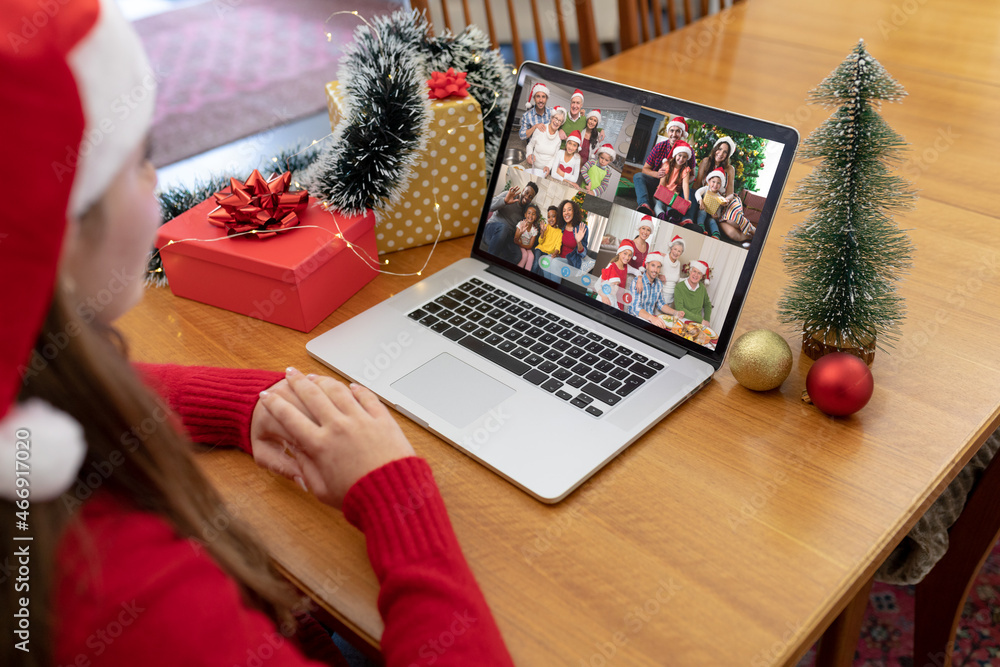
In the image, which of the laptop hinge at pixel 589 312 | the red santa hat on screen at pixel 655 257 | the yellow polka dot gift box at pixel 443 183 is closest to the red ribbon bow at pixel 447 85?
the yellow polka dot gift box at pixel 443 183

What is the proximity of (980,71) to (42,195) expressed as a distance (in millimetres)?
1589

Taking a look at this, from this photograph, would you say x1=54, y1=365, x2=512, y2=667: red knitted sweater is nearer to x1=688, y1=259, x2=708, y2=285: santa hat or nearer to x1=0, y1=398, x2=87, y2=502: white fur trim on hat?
x1=0, y1=398, x2=87, y2=502: white fur trim on hat

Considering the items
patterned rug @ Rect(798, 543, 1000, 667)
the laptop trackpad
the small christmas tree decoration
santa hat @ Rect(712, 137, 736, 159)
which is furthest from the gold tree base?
patterned rug @ Rect(798, 543, 1000, 667)

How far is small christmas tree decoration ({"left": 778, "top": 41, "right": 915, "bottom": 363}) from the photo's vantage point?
0.72m

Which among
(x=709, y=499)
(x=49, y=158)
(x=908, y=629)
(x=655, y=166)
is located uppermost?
(x=49, y=158)

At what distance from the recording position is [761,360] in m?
0.74

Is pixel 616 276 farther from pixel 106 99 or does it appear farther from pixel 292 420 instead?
pixel 106 99

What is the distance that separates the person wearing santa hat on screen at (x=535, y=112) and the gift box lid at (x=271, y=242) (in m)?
0.22

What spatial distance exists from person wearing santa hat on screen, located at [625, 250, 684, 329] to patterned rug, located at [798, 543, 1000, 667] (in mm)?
772

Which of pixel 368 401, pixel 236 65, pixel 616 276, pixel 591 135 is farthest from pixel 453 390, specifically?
pixel 236 65

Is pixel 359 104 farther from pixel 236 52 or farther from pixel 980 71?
pixel 236 52

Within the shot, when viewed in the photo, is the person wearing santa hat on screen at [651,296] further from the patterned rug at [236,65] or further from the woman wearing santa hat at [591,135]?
the patterned rug at [236,65]

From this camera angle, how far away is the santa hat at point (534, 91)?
0.86 metres

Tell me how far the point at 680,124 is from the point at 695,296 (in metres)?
0.18
